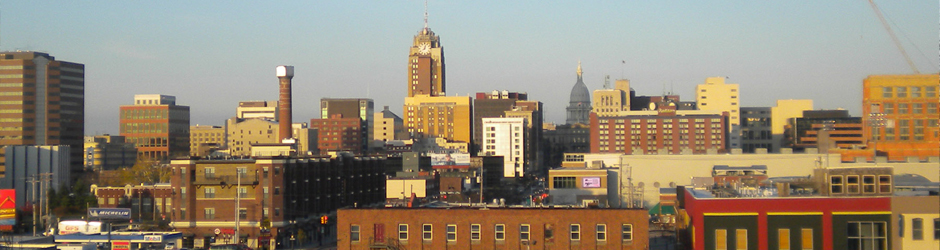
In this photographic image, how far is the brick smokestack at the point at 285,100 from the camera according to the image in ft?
513

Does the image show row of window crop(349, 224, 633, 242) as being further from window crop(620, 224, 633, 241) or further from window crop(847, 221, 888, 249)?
window crop(847, 221, 888, 249)

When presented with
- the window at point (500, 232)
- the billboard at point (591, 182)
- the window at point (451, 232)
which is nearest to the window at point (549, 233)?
the window at point (500, 232)

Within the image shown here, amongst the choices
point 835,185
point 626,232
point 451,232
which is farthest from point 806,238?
point 451,232

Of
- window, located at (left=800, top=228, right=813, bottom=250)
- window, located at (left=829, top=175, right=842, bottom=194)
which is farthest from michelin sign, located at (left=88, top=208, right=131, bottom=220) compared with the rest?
window, located at (left=829, top=175, right=842, bottom=194)

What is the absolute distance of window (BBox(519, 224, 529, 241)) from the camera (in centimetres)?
4612

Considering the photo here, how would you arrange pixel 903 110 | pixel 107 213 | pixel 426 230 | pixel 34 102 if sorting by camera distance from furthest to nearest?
pixel 34 102 < pixel 903 110 < pixel 107 213 < pixel 426 230

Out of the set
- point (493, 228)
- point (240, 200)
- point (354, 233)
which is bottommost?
point (240, 200)

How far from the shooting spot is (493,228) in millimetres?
46219

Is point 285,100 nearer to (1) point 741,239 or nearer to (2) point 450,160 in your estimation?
(2) point 450,160

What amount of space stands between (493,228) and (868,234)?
1603cm

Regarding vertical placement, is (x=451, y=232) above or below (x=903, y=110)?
below

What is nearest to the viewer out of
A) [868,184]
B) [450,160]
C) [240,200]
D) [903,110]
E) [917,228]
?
[917,228]

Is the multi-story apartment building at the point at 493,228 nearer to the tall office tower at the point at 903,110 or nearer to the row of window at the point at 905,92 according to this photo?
the tall office tower at the point at 903,110

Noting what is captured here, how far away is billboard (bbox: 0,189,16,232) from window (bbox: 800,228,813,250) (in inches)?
2824
